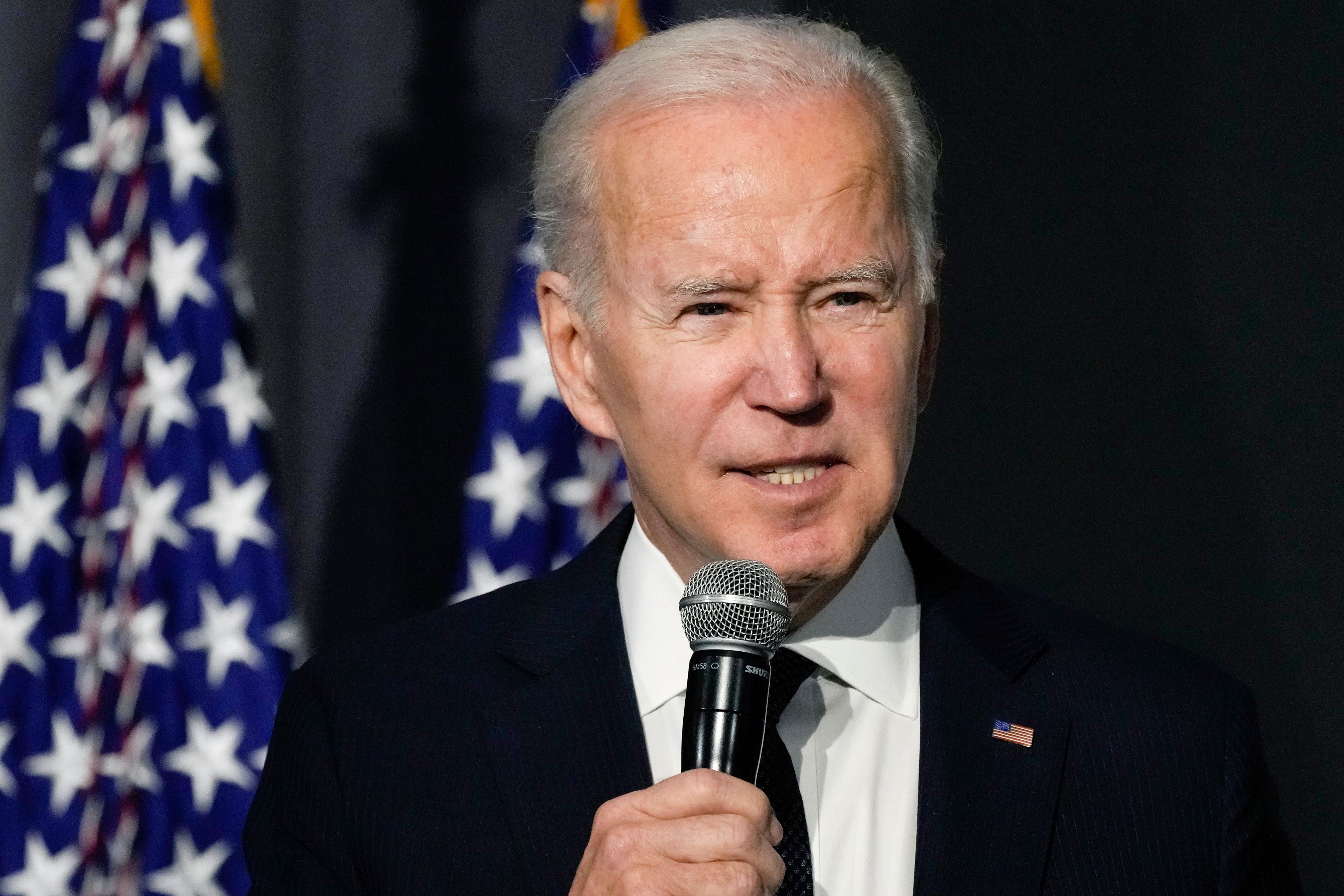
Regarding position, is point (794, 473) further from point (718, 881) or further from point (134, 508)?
point (134, 508)

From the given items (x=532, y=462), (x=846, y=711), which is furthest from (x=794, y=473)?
(x=532, y=462)

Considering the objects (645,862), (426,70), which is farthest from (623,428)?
(426,70)

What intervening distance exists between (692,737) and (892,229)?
0.76 metres

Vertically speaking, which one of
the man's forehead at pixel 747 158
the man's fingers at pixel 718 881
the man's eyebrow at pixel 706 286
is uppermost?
the man's forehead at pixel 747 158

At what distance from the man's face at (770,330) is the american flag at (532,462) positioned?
4.07 feet

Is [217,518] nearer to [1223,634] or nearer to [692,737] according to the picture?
[692,737]

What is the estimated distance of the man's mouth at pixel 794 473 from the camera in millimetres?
1729

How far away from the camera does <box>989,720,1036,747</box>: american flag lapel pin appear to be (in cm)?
182

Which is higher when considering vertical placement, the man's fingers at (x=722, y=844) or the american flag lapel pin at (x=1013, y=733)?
the american flag lapel pin at (x=1013, y=733)

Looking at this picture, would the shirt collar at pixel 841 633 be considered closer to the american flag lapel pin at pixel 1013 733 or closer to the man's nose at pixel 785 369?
the american flag lapel pin at pixel 1013 733

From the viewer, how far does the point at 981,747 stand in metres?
Answer: 1.80

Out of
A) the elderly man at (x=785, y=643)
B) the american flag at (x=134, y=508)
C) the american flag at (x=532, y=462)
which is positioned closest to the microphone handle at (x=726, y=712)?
the elderly man at (x=785, y=643)

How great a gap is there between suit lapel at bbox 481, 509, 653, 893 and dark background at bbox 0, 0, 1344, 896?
4.32ft

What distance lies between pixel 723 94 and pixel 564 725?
0.84 m
